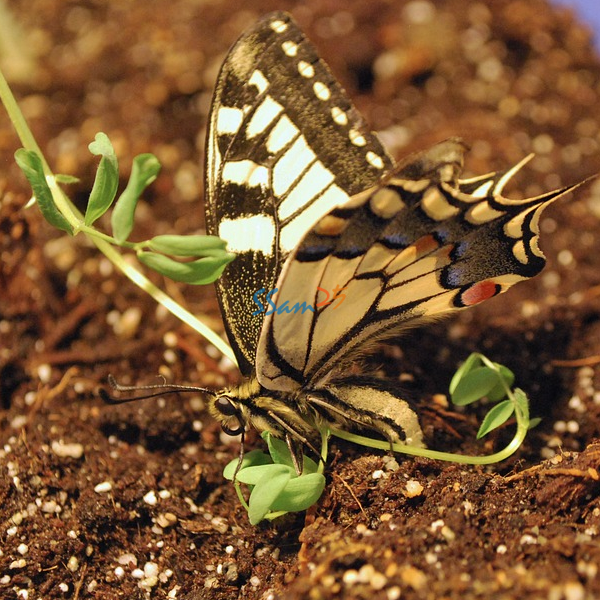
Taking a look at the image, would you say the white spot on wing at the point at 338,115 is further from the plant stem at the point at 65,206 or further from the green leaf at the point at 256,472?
the green leaf at the point at 256,472

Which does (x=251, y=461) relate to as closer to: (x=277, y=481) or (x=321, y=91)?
(x=277, y=481)

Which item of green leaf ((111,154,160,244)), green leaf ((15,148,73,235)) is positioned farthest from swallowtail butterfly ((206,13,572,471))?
green leaf ((15,148,73,235))

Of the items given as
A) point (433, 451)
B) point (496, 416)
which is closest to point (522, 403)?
point (496, 416)

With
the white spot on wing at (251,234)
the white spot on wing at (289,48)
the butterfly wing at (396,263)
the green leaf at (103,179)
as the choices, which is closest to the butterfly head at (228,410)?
the butterfly wing at (396,263)

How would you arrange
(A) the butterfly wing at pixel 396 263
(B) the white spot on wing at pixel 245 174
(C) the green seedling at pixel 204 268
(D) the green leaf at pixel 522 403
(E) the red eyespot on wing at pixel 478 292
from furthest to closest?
1. (B) the white spot on wing at pixel 245 174
2. (D) the green leaf at pixel 522 403
3. (E) the red eyespot on wing at pixel 478 292
4. (C) the green seedling at pixel 204 268
5. (A) the butterfly wing at pixel 396 263

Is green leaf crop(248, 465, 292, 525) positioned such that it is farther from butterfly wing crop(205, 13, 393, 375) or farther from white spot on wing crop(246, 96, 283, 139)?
white spot on wing crop(246, 96, 283, 139)

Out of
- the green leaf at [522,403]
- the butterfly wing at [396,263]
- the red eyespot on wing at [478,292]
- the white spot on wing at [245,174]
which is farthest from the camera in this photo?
the white spot on wing at [245,174]

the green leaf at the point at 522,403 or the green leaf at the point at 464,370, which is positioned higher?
the green leaf at the point at 464,370
